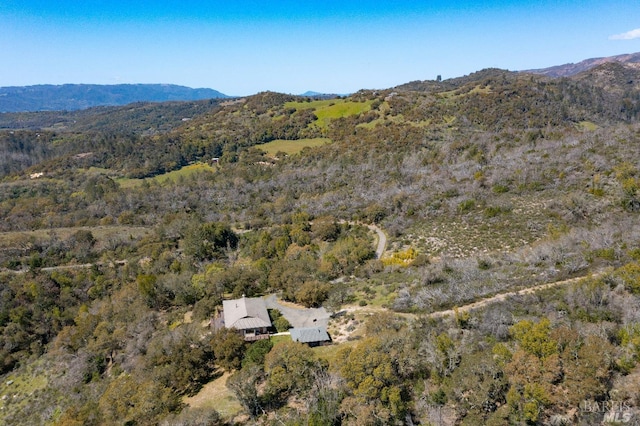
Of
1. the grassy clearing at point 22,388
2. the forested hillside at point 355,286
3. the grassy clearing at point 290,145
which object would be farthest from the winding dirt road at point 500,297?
the grassy clearing at point 290,145

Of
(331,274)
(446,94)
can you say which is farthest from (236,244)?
(446,94)

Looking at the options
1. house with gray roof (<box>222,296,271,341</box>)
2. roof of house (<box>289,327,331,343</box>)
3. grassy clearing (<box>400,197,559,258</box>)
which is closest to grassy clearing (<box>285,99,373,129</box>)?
grassy clearing (<box>400,197,559,258</box>)

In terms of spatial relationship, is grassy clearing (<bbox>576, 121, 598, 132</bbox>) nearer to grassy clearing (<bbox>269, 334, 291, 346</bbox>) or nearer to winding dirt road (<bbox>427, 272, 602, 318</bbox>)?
winding dirt road (<bbox>427, 272, 602, 318</bbox>)

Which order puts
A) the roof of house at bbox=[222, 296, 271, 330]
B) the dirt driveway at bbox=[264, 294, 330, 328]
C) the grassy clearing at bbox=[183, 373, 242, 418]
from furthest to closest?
the dirt driveway at bbox=[264, 294, 330, 328] < the roof of house at bbox=[222, 296, 271, 330] < the grassy clearing at bbox=[183, 373, 242, 418]

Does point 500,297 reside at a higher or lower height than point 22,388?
higher

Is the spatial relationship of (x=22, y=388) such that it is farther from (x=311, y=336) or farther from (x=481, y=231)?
(x=481, y=231)

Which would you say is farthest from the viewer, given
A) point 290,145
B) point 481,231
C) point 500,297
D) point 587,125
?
point 290,145

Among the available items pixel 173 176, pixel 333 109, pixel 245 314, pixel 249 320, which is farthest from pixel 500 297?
pixel 333 109
